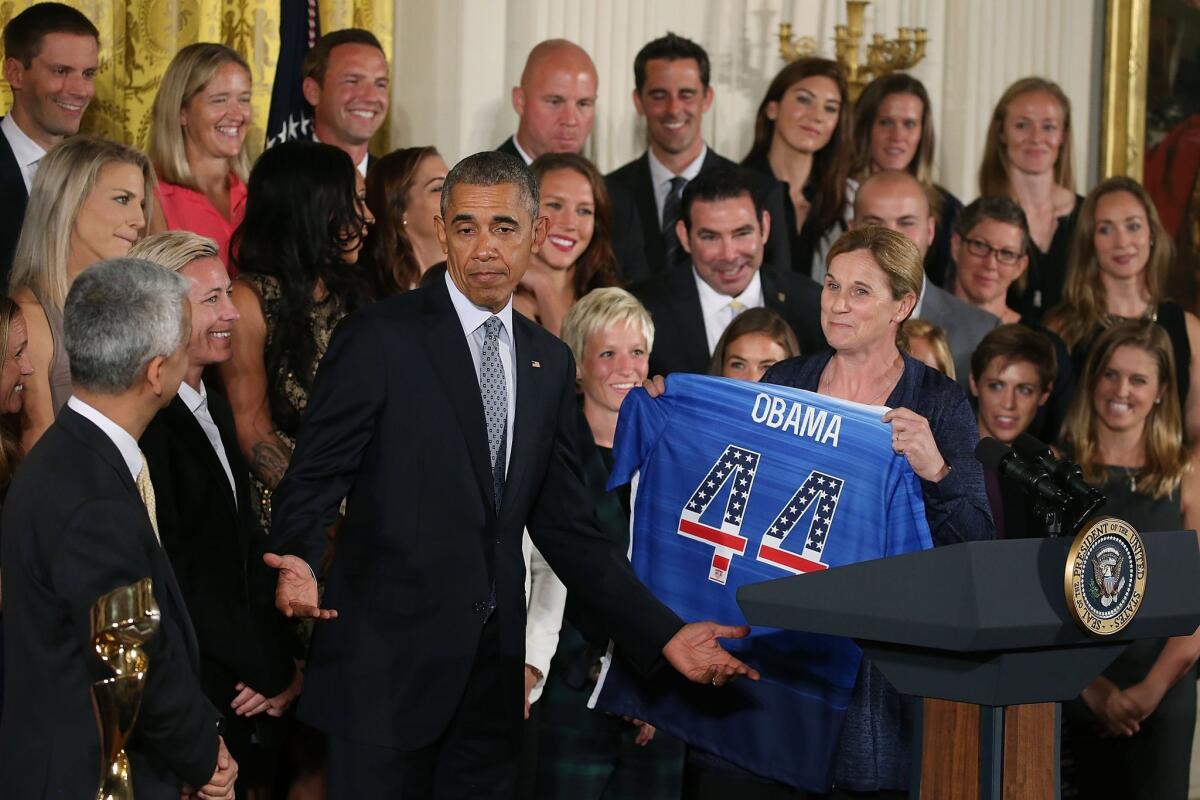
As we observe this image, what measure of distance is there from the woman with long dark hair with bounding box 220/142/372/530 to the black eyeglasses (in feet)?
8.82

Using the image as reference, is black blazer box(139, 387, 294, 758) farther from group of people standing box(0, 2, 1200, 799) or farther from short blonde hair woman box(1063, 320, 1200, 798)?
short blonde hair woman box(1063, 320, 1200, 798)

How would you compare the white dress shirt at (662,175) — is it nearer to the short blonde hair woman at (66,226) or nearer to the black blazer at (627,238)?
the black blazer at (627,238)

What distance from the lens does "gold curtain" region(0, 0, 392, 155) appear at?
20.9 feet

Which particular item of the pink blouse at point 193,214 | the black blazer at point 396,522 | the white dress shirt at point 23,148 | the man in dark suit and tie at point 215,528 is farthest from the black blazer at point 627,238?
the black blazer at point 396,522

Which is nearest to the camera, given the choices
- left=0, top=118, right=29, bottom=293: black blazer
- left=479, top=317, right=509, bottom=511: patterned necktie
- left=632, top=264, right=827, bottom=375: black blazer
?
left=479, top=317, right=509, bottom=511: patterned necktie

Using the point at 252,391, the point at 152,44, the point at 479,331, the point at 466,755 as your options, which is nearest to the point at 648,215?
the point at 152,44

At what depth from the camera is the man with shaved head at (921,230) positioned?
6305 mm

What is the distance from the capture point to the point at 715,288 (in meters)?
5.95

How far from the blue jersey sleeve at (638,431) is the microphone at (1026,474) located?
51.2 inches

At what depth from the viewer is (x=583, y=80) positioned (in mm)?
6758

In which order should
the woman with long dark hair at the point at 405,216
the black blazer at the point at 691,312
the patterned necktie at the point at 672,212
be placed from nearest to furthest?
1. the woman with long dark hair at the point at 405,216
2. the black blazer at the point at 691,312
3. the patterned necktie at the point at 672,212

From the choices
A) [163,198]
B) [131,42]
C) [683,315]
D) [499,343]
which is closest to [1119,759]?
[683,315]

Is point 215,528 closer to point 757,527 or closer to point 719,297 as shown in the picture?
point 757,527

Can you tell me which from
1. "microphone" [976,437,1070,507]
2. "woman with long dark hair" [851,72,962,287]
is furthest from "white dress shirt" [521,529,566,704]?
"woman with long dark hair" [851,72,962,287]
